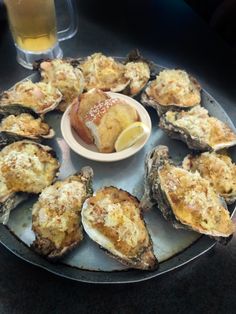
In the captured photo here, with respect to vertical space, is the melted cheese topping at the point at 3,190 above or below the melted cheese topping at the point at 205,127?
below

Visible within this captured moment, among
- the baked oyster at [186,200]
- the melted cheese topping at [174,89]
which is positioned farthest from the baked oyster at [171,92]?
the baked oyster at [186,200]

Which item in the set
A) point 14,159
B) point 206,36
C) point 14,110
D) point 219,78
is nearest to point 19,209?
point 14,159

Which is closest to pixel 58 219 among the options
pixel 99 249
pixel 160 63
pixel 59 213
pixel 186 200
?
pixel 59 213

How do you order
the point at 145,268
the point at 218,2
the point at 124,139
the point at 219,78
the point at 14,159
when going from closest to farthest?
the point at 145,268, the point at 14,159, the point at 124,139, the point at 219,78, the point at 218,2

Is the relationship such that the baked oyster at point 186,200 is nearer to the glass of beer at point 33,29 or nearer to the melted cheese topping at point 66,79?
the melted cheese topping at point 66,79

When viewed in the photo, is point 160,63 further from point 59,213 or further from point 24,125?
point 59,213

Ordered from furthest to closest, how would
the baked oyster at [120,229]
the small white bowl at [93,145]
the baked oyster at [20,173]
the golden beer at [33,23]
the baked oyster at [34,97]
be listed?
1. the golden beer at [33,23]
2. the baked oyster at [34,97]
3. the small white bowl at [93,145]
4. the baked oyster at [20,173]
5. the baked oyster at [120,229]

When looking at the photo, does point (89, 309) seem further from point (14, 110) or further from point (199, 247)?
point (14, 110)

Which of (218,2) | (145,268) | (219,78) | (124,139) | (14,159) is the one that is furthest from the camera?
(218,2)
